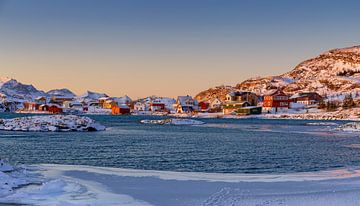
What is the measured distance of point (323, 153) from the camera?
105ft

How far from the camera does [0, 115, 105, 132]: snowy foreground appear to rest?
56.9 m

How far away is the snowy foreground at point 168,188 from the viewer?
47.0 ft

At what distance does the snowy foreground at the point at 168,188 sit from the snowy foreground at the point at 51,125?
122 feet

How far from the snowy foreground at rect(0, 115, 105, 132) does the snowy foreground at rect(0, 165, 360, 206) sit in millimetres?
37049

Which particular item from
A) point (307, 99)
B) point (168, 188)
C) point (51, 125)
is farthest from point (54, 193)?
point (307, 99)

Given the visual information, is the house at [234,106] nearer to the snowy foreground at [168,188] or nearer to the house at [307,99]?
the house at [307,99]

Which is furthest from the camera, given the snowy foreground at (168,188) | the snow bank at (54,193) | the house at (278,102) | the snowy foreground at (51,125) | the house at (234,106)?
the house at (278,102)

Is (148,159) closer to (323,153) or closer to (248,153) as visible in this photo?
(248,153)

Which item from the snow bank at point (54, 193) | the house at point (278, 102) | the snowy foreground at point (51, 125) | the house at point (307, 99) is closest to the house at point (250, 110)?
the house at point (278, 102)

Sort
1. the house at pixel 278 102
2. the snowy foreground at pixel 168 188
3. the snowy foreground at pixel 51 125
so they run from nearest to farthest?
1. the snowy foreground at pixel 168 188
2. the snowy foreground at pixel 51 125
3. the house at pixel 278 102

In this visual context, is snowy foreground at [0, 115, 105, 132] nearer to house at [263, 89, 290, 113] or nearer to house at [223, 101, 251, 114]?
house at [223, 101, 251, 114]

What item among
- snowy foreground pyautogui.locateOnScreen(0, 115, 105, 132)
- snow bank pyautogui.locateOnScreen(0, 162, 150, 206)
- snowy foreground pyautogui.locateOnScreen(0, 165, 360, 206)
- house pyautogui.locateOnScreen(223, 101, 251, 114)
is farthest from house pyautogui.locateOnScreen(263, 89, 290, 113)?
snow bank pyautogui.locateOnScreen(0, 162, 150, 206)

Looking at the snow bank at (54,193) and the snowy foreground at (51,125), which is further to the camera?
the snowy foreground at (51,125)

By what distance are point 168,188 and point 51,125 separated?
44.7 m
